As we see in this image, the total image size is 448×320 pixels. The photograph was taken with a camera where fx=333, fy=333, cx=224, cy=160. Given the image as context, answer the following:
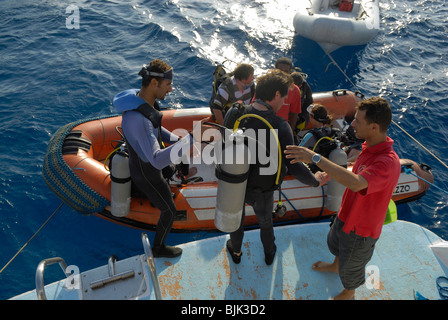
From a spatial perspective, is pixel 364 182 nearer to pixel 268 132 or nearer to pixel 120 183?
pixel 268 132

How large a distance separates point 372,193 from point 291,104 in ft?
8.22

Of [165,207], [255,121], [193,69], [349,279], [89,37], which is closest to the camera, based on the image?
[255,121]

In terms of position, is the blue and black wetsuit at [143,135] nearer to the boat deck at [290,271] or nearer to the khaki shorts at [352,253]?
the boat deck at [290,271]

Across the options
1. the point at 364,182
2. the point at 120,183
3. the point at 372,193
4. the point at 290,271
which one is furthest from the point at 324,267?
the point at 120,183

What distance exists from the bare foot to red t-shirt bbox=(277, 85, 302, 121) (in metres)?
1.97

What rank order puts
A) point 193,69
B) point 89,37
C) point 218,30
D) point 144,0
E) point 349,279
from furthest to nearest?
point 144,0 < point 218,30 < point 89,37 < point 193,69 < point 349,279

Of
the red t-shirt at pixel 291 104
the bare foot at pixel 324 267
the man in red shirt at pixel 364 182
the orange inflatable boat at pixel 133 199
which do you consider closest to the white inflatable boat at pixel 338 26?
the orange inflatable boat at pixel 133 199

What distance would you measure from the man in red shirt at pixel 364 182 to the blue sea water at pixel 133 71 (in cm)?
246

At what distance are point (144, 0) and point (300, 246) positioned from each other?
440 inches

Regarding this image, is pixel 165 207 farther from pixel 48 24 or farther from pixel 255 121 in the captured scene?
pixel 48 24

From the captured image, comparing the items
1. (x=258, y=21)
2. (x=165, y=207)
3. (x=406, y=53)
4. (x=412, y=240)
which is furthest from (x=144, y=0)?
(x=412, y=240)

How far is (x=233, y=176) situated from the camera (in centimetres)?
267

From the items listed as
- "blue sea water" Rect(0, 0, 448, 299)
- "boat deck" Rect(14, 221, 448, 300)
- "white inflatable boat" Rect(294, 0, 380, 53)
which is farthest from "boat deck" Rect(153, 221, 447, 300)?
"white inflatable boat" Rect(294, 0, 380, 53)

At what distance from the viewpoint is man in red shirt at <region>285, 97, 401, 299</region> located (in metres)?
2.28
